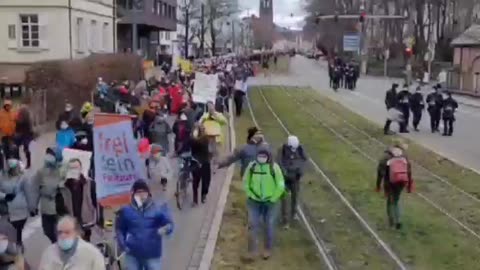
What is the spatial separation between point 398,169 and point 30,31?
3642cm

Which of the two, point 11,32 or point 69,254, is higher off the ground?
point 11,32

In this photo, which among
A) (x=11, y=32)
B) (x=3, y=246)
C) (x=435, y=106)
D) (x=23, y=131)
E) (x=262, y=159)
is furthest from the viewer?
(x=11, y=32)

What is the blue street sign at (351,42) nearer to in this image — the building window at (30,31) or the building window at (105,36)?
the building window at (105,36)

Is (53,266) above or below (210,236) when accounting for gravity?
above

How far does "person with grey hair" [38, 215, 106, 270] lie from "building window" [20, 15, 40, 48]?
137ft

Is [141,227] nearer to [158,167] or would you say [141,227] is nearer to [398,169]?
[398,169]

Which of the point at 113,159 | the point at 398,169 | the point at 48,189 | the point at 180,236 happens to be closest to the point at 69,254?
the point at 113,159

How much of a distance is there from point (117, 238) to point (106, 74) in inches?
1131

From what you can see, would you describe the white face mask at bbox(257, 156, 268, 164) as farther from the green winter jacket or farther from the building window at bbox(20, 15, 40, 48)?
the building window at bbox(20, 15, 40, 48)

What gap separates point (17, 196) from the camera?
11750 millimetres

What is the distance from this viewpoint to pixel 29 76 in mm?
31297

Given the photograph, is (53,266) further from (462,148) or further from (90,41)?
(90,41)

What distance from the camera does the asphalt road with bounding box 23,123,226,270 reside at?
12.8m

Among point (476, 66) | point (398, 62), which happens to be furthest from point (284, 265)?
point (398, 62)
